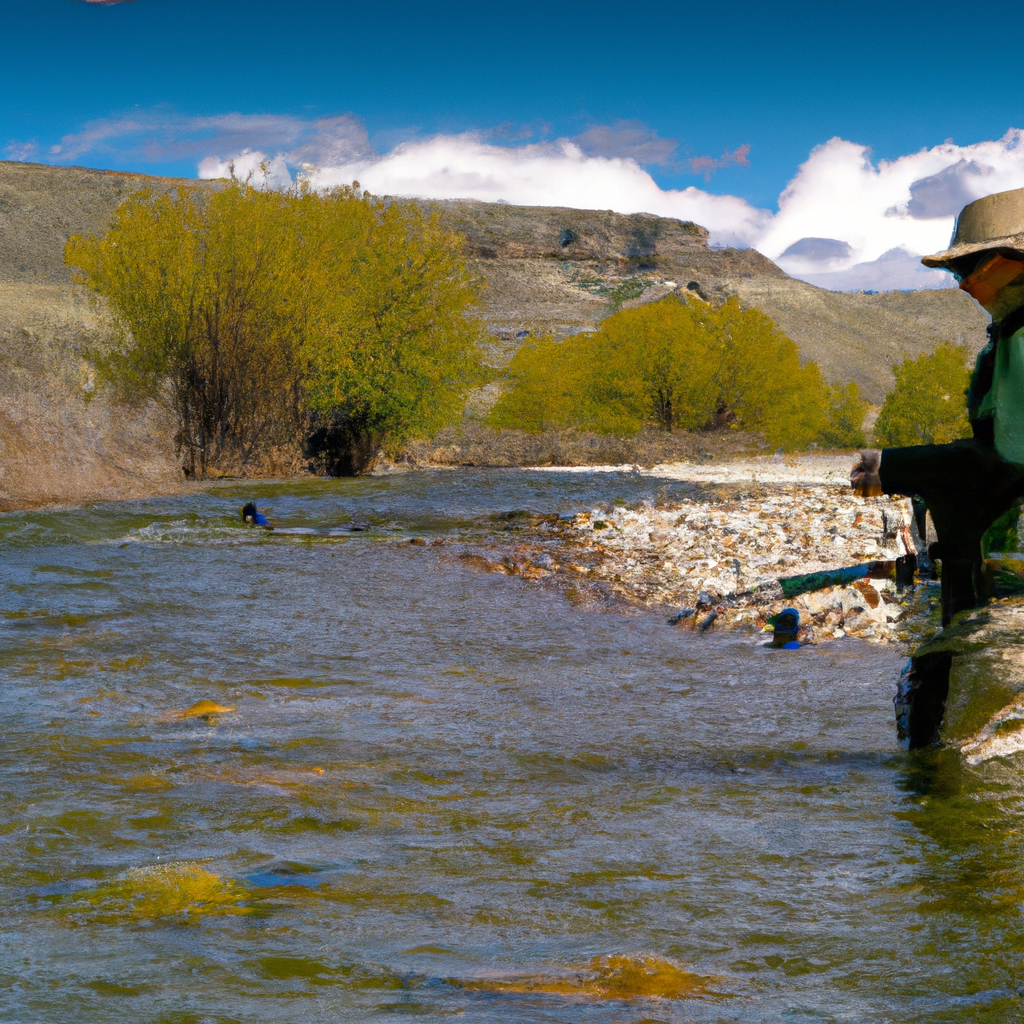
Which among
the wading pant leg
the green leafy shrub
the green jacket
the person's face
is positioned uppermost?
the green leafy shrub

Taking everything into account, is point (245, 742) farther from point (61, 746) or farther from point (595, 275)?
point (595, 275)

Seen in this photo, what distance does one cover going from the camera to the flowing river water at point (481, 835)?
2041mm

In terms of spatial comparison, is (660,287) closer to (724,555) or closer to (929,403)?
(929,403)

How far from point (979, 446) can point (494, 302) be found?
79030 mm

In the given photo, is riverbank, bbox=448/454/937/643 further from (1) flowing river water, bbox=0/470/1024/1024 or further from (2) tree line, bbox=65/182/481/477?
(2) tree line, bbox=65/182/481/477

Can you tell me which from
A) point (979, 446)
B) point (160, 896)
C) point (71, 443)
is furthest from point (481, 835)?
point (71, 443)

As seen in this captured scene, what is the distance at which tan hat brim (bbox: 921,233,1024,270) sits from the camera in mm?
3045

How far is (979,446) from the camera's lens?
339 cm

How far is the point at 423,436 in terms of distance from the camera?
70.7 feet

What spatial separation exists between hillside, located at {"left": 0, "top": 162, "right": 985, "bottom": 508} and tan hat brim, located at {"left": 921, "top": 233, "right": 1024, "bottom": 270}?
1296 centimetres


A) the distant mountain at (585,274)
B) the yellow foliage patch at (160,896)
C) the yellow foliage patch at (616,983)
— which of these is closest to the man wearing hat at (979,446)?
the yellow foliage patch at (616,983)

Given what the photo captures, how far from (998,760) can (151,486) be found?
14427mm

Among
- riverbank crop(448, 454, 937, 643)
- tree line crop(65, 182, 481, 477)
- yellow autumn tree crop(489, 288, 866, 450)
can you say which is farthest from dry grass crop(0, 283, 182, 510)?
yellow autumn tree crop(489, 288, 866, 450)

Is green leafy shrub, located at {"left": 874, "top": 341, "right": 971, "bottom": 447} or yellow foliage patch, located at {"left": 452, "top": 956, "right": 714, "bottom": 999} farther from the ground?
green leafy shrub, located at {"left": 874, "top": 341, "right": 971, "bottom": 447}
